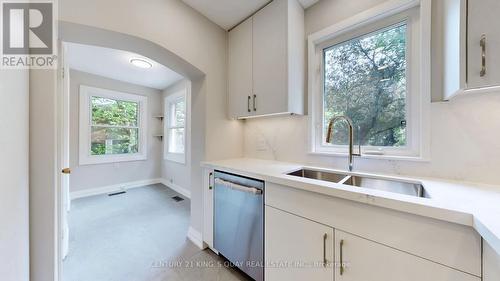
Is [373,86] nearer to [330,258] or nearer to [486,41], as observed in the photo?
[486,41]

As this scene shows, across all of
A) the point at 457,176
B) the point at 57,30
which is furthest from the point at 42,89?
the point at 457,176

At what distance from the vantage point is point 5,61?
785 mm

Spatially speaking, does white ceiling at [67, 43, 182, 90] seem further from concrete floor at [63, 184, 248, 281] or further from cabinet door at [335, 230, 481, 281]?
cabinet door at [335, 230, 481, 281]

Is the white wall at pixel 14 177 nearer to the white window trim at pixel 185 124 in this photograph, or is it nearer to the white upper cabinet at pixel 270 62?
the white upper cabinet at pixel 270 62

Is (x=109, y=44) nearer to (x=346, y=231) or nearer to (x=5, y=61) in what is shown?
(x=5, y=61)

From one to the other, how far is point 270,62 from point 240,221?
4.66 ft

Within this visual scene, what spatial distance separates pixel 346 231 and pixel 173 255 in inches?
64.7

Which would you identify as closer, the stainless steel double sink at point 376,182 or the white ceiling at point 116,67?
the stainless steel double sink at point 376,182

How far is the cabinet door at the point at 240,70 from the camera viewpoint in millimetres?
1831

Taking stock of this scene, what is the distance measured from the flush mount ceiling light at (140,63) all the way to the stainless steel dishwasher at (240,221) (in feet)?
7.66

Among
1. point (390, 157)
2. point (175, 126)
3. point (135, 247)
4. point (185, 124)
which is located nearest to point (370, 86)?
point (390, 157)

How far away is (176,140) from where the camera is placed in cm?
409

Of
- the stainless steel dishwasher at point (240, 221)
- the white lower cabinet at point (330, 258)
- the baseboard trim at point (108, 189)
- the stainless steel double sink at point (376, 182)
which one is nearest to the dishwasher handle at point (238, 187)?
the stainless steel dishwasher at point (240, 221)

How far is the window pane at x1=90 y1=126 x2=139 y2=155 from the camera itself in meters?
3.62
